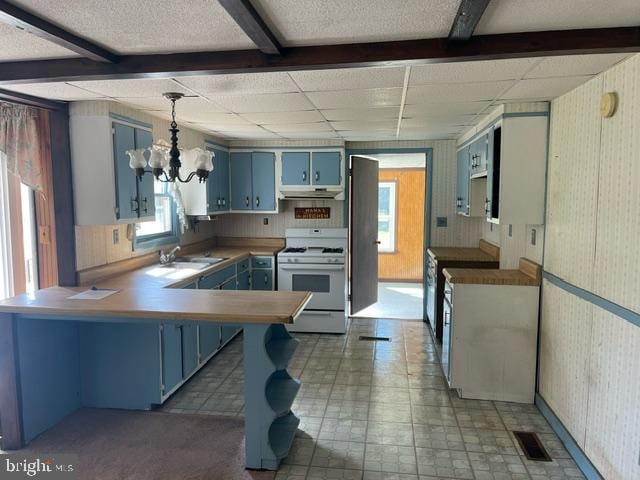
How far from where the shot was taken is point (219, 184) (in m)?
4.95

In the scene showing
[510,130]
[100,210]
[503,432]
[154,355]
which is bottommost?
[503,432]

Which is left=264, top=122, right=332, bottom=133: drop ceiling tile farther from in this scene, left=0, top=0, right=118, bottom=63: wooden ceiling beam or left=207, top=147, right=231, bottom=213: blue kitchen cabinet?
left=0, top=0, right=118, bottom=63: wooden ceiling beam

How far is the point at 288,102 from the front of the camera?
10.1 feet

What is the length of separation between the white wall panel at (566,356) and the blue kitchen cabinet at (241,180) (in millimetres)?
3415

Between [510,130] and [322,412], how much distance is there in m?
Result: 2.47

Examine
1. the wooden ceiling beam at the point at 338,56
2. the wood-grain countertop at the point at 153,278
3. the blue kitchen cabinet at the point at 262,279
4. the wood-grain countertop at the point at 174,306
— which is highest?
the wooden ceiling beam at the point at 338,56

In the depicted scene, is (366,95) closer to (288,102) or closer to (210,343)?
(288,102)

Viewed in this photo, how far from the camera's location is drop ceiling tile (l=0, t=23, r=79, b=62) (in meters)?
1.89

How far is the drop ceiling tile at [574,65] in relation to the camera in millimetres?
2088

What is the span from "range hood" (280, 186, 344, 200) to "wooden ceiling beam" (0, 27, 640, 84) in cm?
301

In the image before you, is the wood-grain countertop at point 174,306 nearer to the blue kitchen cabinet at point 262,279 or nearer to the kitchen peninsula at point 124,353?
the kitchen peninsula at point 124,353

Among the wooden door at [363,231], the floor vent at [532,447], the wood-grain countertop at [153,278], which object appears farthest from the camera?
the wooden door at [363,231]

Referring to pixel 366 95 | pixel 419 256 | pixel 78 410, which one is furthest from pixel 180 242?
pixel 419 256

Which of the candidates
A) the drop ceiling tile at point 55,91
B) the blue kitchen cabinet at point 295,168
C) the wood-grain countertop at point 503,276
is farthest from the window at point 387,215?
the drop ceiling tile at point 55,91
